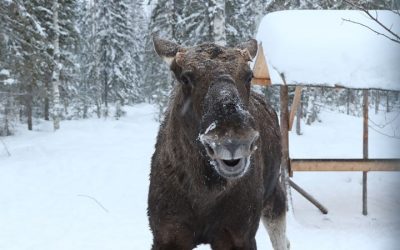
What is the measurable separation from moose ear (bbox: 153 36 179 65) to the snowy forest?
1.96 ft

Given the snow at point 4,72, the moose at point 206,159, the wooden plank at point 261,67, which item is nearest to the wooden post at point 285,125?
the wooden plank at point 261,67

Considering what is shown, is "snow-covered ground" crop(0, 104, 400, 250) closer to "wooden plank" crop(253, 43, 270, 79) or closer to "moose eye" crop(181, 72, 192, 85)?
"moose eye" crop(181, 72, 192, 85)

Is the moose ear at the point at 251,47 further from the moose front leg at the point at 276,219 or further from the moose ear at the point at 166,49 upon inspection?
the moose front leg at the point at 276,219

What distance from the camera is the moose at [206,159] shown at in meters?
2.62

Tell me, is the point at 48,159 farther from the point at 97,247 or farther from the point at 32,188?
the point at 97,247

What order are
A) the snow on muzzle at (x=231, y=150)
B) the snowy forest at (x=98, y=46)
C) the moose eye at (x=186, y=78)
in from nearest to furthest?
the snow on muzzle at (x=231, y=150), the moose eye at (x=186, y=78), the snowy forest at (x=98, y=46)

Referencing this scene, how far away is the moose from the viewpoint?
2.62 metres

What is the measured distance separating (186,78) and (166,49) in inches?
20.1

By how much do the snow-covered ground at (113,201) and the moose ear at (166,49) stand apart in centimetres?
180

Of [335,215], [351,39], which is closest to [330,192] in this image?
[335,215]

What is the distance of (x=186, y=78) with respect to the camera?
10.2 feet

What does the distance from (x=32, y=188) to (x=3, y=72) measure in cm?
534

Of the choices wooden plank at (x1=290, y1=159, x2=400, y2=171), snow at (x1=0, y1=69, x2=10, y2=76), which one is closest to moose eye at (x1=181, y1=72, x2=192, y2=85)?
wooden plank at (x1=290, y1=159, x2=400, y2=171)

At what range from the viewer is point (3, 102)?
15.1m
